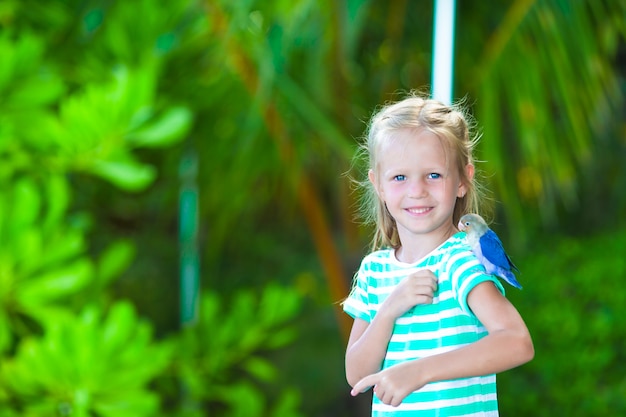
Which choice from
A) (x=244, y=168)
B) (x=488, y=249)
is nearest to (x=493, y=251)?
(x=488, y=249)

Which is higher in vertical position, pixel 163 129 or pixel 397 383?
pixel 163 129

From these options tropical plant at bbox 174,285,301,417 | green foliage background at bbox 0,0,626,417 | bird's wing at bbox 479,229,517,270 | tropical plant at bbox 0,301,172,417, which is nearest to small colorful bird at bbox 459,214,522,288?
bird's wing at bbox 479,229,517,270

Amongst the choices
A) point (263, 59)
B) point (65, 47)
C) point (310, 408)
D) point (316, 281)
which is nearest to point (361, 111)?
point (263, 59)

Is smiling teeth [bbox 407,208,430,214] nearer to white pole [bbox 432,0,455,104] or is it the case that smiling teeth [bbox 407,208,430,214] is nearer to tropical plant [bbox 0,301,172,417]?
white pole [bbox 432,0,455,104]

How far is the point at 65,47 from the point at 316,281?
1.55m

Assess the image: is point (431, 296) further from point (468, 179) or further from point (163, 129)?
point (163, 129)

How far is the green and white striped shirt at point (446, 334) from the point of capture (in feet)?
0.99

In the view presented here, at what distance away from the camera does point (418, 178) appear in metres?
0.31

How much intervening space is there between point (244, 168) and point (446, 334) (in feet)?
6.60

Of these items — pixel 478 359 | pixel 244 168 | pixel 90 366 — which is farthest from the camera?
pixel 244 168

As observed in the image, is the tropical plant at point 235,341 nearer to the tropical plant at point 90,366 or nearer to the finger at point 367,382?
the tropical plant at point 90,366

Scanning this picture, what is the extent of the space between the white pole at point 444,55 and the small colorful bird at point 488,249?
58 millimetres

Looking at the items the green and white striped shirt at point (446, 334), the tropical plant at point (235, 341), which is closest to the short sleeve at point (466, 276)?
the green and white striped shirt at point (446, 334)

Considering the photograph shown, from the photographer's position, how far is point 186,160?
8.79ft
